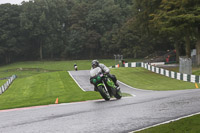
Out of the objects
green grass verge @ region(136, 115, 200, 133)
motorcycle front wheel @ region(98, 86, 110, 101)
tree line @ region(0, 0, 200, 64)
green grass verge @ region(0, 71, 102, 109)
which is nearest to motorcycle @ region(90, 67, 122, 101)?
motorcycle front wheel @ region(98, 86, 110, 101)

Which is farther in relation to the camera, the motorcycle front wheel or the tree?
the tree

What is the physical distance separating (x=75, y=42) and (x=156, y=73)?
179 feet

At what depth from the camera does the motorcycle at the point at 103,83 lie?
11.9 m

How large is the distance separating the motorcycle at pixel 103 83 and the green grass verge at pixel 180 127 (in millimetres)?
5166

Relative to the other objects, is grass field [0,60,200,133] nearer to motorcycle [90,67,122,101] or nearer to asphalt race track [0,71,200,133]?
asphalt race track [0,71,200,133]

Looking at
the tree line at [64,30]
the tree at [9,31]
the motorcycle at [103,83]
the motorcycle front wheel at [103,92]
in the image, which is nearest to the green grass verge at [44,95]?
the motorcycle at [103,83]

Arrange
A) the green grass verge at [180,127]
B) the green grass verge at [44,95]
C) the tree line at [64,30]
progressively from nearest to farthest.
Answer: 1. the green grass verge at [180,127]
2. the green grass verge at [44,95]
3. the tree line at [64,30]

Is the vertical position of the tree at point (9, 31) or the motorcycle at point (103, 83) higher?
the tree at point (9, 31)

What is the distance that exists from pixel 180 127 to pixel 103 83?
19.5 ft

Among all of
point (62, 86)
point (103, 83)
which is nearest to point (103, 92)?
point (103, 83)

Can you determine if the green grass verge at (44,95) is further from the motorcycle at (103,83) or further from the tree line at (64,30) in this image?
the tree line at (64,30)

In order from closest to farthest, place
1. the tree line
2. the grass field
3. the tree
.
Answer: the grass field < the tree line < the tree

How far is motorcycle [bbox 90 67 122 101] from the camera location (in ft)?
39.1

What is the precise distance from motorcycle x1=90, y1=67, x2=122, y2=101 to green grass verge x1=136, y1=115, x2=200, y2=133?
5166mm
